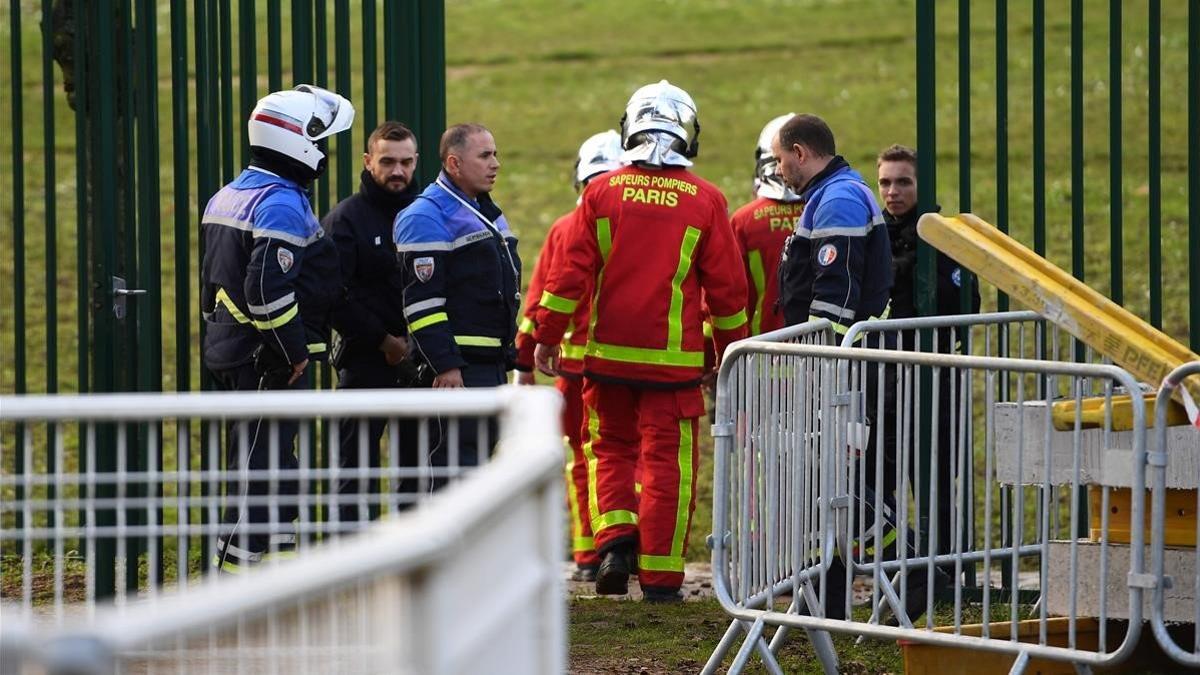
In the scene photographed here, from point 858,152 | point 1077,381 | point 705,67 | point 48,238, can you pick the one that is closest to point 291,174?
point 48,238

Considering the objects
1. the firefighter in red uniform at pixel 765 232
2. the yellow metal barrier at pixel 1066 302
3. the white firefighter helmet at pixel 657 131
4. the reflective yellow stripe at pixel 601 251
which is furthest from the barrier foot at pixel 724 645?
the firefighter in red uniform at pixel 765 232

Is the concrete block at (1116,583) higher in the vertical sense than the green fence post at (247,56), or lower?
lower

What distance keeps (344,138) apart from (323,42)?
38cm

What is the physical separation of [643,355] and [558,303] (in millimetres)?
400

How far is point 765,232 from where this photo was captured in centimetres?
855

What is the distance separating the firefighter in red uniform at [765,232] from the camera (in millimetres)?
8445

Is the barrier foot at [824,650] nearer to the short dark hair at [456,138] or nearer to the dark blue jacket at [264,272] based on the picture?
the dark blue jacket at [264,272]

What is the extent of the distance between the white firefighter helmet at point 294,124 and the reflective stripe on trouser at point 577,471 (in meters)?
2.01

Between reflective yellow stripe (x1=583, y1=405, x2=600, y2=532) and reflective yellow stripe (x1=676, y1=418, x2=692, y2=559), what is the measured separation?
379 mm

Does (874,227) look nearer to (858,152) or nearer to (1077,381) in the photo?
(1077,381)

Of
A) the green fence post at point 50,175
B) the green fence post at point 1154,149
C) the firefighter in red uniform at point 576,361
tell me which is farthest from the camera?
the firefighter in red uniform at point 576,361

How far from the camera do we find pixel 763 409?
5.73 metres

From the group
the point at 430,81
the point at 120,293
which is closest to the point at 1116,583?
the point at 430,81

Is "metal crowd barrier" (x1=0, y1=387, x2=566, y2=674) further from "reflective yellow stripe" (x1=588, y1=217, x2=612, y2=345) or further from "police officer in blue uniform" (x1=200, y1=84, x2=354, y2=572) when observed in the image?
"reflective yellow stripe" (x1=588, y1=217, x2=612, y2=345)
